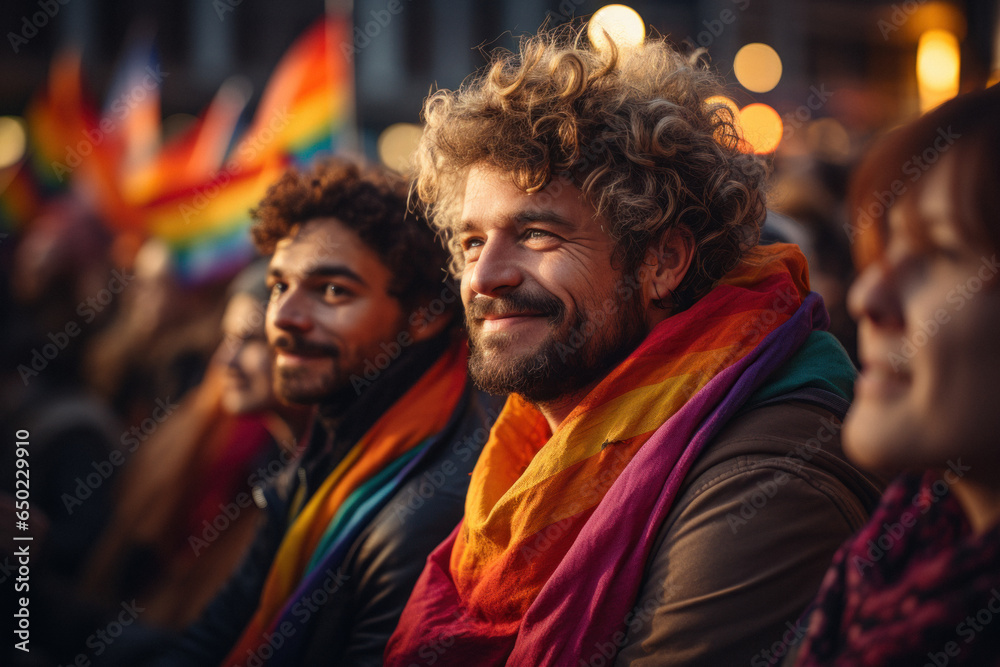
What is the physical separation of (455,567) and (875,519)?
1.21 m

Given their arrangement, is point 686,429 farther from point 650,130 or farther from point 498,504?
point 650,130

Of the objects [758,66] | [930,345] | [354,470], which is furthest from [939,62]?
[758,66]

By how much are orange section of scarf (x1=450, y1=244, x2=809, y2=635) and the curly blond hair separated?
0.71ft

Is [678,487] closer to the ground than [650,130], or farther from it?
closer to the ground

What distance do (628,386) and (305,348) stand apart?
1.37m

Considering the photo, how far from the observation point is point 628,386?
186 cm

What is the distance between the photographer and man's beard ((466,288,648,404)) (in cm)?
197

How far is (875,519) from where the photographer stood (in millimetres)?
1097

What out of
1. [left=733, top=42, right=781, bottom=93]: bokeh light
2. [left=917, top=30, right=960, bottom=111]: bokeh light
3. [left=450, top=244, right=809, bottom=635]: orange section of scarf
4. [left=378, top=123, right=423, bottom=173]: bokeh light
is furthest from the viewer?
[left=378, top=123, right=423, bottom=173]: bokeh light

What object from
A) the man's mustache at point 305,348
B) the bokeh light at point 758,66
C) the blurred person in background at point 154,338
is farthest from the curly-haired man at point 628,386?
the bokeh light at point 758,66

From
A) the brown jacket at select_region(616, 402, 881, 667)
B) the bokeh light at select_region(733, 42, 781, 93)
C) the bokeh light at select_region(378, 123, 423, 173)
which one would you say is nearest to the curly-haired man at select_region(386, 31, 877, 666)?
the brown jacket at select_region(616, 402, 881, 667)

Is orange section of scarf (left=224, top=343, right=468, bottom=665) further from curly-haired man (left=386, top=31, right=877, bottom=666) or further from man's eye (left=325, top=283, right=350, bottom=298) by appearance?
curly-haired man (left=386, top=31, right=877, bottom=666)

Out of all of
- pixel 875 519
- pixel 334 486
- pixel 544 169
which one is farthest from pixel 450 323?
pixel 875 519

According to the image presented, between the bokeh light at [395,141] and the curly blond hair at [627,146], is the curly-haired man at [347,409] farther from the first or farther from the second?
the bokeh light at [395,141]
